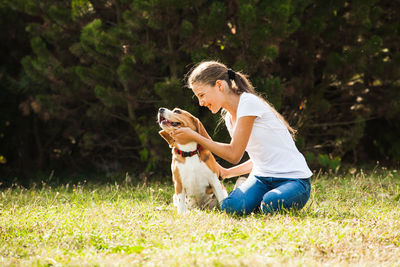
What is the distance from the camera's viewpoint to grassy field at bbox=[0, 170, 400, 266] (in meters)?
2.65

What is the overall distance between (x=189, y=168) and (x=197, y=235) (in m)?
1.05

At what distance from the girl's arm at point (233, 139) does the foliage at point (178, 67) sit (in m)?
1.81

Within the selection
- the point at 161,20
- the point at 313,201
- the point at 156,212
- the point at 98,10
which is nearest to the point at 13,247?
the point at 156,212

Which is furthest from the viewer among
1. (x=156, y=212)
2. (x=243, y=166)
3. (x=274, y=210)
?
(x=243, y=166)

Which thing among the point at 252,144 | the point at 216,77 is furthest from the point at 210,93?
the point at 252,144

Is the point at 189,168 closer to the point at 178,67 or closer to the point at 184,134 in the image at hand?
the point at 184,134

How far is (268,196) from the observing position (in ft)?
12.7

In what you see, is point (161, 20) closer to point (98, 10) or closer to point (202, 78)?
point (98, 10)

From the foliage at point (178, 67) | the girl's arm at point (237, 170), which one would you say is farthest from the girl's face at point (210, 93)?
the foliage at point (178, 67)

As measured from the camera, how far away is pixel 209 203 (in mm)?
4309

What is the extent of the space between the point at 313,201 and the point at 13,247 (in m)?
2.94

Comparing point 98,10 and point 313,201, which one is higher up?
point 98,10

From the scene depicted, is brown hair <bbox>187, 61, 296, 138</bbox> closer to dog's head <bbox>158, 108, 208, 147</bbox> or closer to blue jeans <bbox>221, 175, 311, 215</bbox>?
dog's head <bbox>158, 108, 208, 147</bbox>

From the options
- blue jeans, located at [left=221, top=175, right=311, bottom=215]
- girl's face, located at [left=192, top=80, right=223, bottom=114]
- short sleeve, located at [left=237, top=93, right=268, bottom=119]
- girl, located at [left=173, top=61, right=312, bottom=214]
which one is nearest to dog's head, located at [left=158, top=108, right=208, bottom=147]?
girl, located at [left=173, top=61, right=312, bottom=214]
